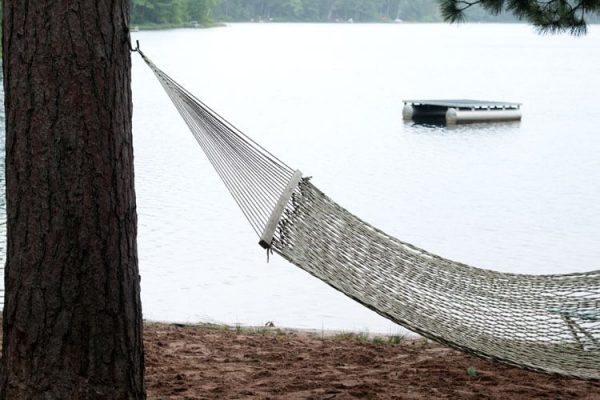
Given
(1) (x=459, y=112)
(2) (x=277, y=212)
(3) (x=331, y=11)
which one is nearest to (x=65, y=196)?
(2) (x=277, y=212)

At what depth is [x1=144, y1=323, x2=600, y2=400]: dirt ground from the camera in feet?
10.2

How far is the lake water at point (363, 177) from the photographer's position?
22.1 ft

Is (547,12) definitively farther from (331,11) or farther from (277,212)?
(331,11)

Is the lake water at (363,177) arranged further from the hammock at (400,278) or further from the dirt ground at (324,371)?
the hammock at (400,278)

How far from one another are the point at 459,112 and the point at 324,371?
16.7m

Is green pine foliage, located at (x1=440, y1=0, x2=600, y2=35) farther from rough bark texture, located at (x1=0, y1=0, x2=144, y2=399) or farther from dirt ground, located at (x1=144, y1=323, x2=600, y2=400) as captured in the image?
rough bark texture, located at (x1=0, y1=0, x2=144, y2=399)

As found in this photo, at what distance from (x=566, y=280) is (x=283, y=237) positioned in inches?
43.3

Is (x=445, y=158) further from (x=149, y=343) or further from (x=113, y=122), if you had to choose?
(x=113, y=122)

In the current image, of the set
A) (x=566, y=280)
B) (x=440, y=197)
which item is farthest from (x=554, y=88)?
(x=566, y=280)

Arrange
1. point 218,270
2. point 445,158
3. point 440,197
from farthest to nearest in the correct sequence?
point 445,158 < point 440,197 < point 218,270

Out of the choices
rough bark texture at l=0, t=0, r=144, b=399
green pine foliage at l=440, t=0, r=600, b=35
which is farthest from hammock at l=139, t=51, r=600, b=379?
green pine foliage at l=440, t=0, r=600, b=35

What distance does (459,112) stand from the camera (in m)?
19.7

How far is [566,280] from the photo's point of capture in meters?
3.68

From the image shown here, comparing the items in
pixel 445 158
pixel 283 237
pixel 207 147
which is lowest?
pixel 445 158
